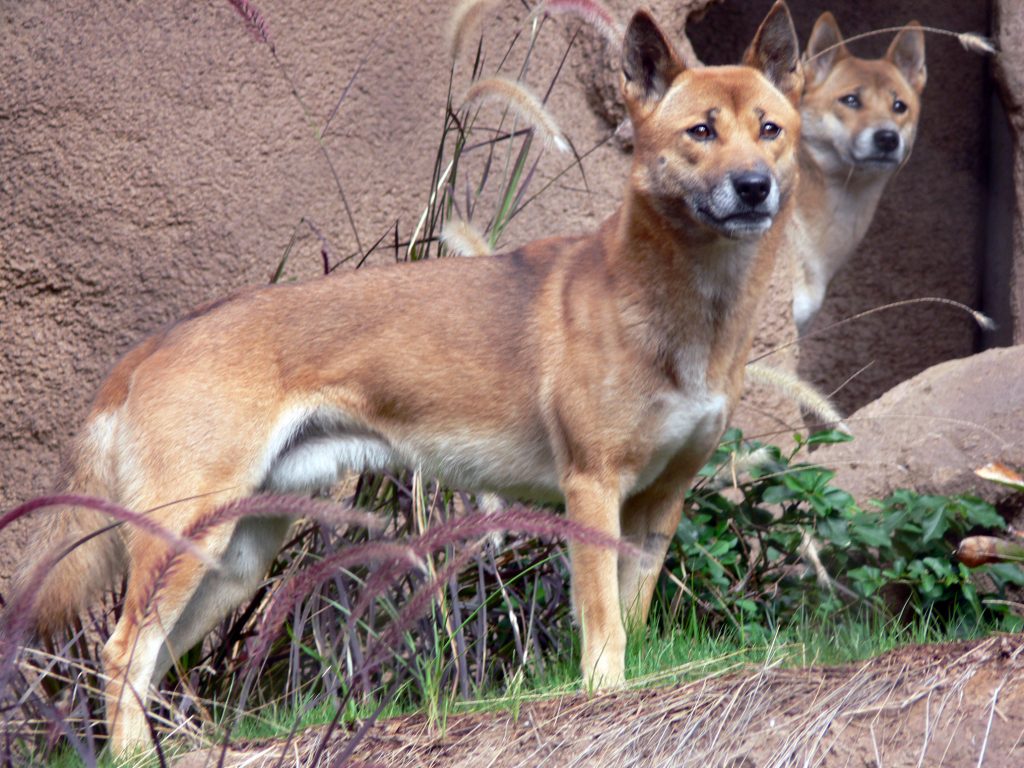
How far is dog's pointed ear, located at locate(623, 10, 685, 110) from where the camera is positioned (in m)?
4.38

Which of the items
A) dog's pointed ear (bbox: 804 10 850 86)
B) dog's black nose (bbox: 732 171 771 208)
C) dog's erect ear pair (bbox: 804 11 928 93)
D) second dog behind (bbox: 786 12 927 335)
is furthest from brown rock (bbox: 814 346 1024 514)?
dog's erect ear pair (bbox: 804 11 928 93)

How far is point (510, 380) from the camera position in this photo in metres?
4.52

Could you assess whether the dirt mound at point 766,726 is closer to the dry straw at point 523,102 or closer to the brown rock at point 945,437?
the dry straw at point 523,102

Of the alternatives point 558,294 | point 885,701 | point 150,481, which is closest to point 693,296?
point 558,294

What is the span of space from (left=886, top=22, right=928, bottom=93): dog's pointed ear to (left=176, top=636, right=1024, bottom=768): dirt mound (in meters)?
6.17

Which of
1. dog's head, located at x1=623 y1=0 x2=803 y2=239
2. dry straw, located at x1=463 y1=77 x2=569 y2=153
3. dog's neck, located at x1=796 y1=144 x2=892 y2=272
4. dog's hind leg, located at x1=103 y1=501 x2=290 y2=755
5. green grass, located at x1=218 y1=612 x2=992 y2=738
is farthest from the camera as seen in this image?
dog's neck, located at x1=796 y1=144 x2=892 y2=272

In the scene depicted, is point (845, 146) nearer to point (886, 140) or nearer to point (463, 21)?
point (886, 140)

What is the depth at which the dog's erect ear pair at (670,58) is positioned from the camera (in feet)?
14.3

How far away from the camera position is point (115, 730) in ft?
12.8

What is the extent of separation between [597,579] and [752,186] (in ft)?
4.22

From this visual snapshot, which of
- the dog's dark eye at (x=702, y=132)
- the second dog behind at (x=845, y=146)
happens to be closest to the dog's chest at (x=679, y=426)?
the dog's dark eye at (x=702, y=132)

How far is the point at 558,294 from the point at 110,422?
1543mm

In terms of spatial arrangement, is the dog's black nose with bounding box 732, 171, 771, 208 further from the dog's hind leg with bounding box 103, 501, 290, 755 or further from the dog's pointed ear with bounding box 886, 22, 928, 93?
the dog's pointed ear with bounding box 886, 22, 928, 93

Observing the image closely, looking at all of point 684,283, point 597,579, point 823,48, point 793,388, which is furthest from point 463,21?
point 823,48
